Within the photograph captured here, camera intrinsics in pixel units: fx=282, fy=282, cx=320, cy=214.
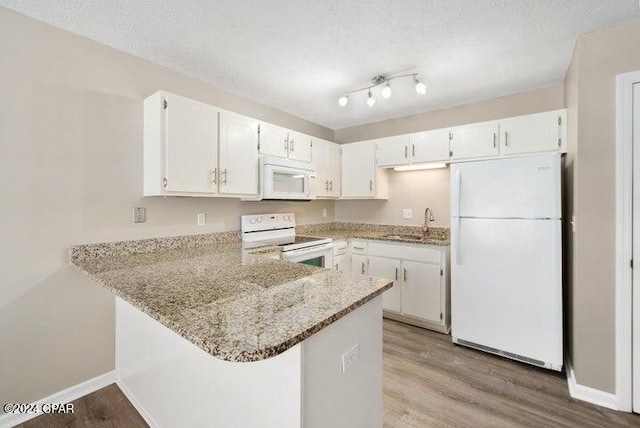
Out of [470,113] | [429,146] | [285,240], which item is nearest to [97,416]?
[285,240]

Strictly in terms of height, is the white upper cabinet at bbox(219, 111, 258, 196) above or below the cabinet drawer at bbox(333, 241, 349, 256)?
above

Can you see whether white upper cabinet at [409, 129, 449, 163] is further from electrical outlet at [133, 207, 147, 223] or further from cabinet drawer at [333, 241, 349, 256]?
electrical outlet at [133, 207, 147, 223]

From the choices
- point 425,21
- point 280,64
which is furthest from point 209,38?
point 425,21

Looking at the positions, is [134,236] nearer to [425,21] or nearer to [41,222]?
[41,222]

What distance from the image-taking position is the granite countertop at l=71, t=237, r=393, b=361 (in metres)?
0.81

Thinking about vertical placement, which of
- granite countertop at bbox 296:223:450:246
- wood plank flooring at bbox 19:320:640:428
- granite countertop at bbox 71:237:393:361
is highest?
granite countertop at bbox 296:223:450:246

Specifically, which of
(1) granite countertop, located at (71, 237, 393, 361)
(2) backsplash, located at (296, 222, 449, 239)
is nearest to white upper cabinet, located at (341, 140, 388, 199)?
(2) backsplash, located at (296, 222, 449, 239)

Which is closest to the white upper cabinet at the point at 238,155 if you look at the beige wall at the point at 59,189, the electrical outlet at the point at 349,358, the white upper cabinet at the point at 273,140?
the white upper cabinet at the point at 273,140

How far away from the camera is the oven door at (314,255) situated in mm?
2766

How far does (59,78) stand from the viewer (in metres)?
1.85

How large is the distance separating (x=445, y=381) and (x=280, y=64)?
2.76 meters

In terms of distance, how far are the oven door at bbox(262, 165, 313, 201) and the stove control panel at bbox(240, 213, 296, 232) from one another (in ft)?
1.29

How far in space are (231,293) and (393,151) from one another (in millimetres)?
2749

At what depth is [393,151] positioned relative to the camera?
11.1 ft
